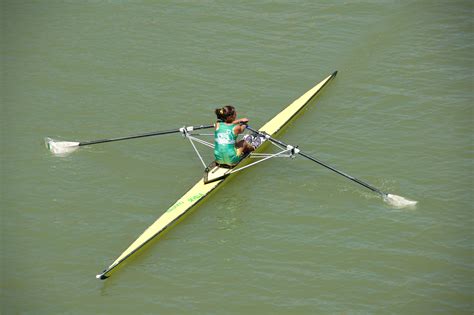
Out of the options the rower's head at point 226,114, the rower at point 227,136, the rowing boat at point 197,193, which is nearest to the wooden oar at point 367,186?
the rowing boat at point 197,193

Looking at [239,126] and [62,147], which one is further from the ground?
[239,126]

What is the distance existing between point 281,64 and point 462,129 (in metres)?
4.92

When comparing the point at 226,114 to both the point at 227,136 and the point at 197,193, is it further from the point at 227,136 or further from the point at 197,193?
the point at 197,193

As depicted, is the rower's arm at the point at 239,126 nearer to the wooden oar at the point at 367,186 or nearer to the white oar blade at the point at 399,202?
the wooden oar at the point at 367,186

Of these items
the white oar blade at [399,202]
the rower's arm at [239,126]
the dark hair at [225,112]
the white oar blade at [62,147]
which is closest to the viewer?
the white oar blade at [399,202]

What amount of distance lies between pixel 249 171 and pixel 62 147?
14.0 feet

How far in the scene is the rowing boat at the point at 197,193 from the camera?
14.5 m

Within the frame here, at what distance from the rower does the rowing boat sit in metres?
0.20

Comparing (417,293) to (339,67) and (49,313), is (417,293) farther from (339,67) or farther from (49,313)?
(339,67)

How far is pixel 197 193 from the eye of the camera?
16.2m

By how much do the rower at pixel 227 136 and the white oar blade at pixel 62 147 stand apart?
11.2 ft

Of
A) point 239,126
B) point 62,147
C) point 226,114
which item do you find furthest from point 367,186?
point 62,147

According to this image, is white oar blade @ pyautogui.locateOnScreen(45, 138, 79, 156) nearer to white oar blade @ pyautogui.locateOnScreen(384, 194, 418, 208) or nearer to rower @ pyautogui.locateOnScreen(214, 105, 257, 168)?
rower @ pyautogui.locateOnScreen(214, 105, 257, 168)

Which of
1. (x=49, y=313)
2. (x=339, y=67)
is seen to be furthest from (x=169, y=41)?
(x=49, y=313)
